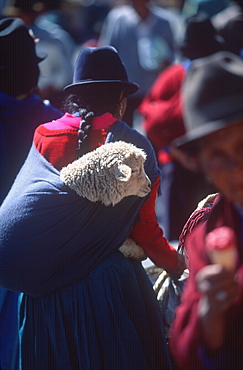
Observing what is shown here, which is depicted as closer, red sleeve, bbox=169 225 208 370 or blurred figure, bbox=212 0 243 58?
red sleeve, bbox=169 225 208 370

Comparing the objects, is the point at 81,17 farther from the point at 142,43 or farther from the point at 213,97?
the point at 213,97

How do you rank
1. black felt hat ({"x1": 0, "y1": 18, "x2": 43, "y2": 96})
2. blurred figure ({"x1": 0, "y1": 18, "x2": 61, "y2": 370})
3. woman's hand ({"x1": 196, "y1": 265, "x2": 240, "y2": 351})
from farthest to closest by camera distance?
black felt hat ({"x1": 0, "y1": 18, "x2": 43, "y2": 96}) → blurred figure ({"x1": 0, "y1": 18, "x2": 61, "y2": 370}) → woman's hand ({"x1": 196, "y1": 265, "x2": 240, "y2": 351})

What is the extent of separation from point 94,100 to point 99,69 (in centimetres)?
17

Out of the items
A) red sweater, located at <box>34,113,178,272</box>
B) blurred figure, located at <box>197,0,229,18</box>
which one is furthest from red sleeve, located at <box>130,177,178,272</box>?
blurred figure, located at <box>197,0,229,18</box>

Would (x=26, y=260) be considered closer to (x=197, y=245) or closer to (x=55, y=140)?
(x=55, y=140)

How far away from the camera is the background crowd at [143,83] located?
10.0 feet

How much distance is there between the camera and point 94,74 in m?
Answer: 2.65

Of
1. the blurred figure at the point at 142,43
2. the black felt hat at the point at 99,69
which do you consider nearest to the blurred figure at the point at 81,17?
the blurred figure at the point at 142,43

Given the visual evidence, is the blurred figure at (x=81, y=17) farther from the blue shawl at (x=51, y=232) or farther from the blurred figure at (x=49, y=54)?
the blue shawl at (x=51, y=232)

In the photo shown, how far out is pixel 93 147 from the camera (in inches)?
96.1

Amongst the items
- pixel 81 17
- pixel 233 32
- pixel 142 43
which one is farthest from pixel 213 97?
pixel 81 17

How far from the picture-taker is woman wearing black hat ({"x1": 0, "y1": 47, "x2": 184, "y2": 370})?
2.37 meters

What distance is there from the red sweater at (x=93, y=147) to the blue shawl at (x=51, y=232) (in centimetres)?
7

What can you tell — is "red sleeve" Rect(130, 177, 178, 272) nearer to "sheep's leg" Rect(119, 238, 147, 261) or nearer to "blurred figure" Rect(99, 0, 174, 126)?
"sheep's leg" Rect(119, 238, 147, 261)
